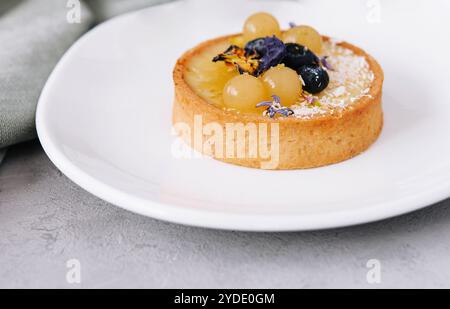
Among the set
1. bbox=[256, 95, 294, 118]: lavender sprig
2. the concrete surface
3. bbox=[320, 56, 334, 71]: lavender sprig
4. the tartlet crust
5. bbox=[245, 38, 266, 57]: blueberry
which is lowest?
the concrete surface

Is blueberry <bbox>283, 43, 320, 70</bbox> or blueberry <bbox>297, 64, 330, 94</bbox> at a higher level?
blueberry <bbox>283, 43, 320, 70</bbox>

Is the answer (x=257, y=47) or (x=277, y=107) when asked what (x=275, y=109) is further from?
(x=257, y=47)

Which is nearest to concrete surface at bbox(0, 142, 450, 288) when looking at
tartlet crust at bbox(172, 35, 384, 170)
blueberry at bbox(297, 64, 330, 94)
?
tartlet crust at bbox(172, 35, 384, 170)

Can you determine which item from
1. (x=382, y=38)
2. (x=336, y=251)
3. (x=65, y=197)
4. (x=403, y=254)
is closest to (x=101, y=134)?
(x=65, y=197)

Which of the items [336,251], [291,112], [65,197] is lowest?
[65,197]

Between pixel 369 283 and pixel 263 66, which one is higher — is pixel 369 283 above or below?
below

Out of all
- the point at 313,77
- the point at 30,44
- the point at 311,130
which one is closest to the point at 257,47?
the point at 313,77

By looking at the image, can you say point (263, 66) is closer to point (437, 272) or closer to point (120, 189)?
point (120, 189)

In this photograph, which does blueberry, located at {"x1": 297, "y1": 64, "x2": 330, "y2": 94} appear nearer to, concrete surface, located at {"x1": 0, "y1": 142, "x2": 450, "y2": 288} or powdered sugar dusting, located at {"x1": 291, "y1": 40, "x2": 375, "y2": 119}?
powdered sugar dusting, located at {"x1": 291, "y1": 40, "x2": 375, "y2": 119}
